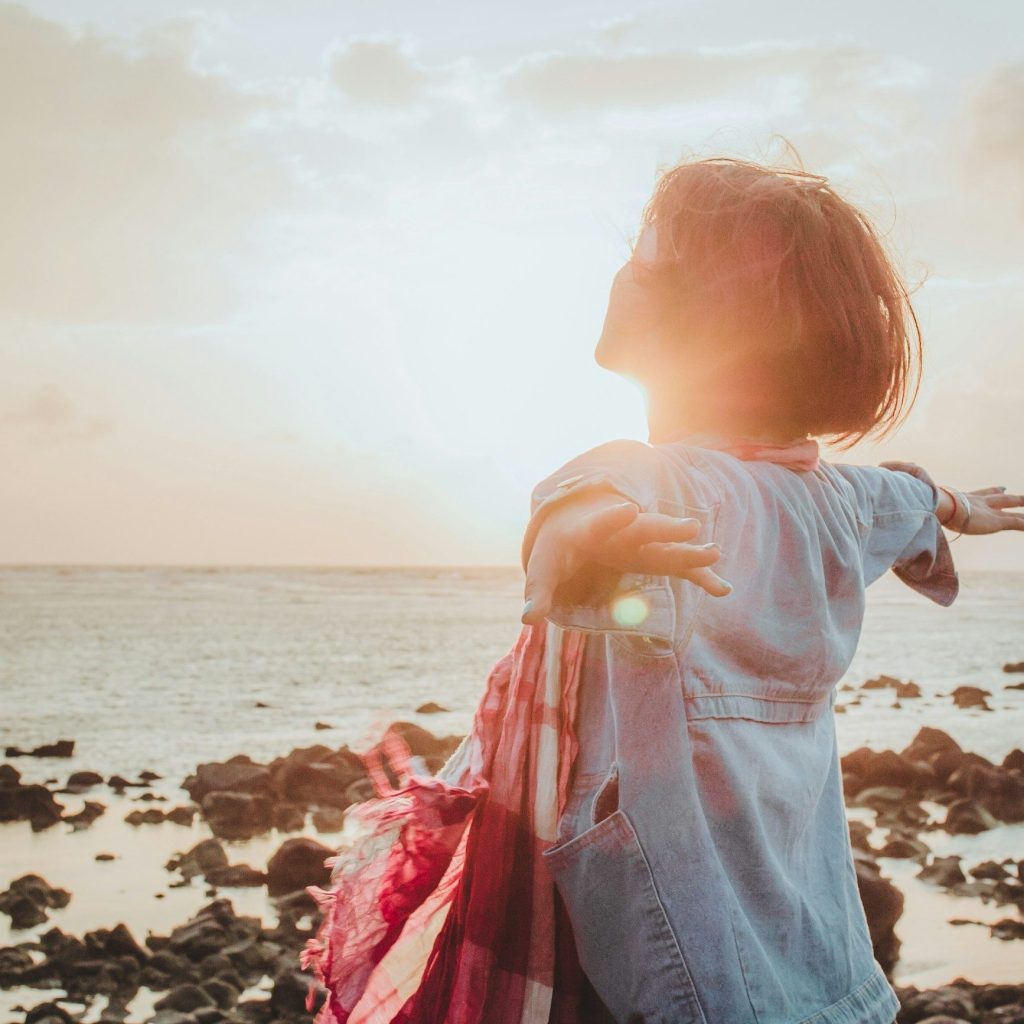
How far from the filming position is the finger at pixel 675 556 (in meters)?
1.25

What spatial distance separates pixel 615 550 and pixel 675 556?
7 centimetres

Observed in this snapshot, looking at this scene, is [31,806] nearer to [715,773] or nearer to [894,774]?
[894,774]

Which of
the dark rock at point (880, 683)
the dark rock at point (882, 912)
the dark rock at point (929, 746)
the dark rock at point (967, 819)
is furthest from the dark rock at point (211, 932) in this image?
the dark rock at point (880, 683)

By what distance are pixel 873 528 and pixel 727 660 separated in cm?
57

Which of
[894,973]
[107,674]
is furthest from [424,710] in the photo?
[894,973]

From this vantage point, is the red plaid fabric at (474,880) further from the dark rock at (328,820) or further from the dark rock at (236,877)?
the dark rock at (328,820)

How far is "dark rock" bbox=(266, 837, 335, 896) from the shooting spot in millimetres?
6680

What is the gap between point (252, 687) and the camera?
16.9 metres

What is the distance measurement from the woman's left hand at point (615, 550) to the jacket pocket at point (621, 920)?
0.37m

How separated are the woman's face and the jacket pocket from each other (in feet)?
2.27

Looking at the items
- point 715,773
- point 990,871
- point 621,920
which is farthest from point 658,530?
point 990,871

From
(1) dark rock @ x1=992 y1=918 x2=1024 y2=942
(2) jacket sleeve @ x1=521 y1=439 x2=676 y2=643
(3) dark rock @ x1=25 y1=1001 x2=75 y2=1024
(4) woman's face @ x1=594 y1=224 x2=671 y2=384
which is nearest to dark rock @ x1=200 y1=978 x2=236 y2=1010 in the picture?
(3) dark rock @ x1=25 y1=1001 x2=75 y2=1024

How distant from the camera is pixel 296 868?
6.75m

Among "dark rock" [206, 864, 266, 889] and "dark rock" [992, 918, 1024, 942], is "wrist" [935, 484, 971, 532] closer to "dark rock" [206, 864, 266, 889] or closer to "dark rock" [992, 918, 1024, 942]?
"dark rock" [992, 918, 1024, 942]
